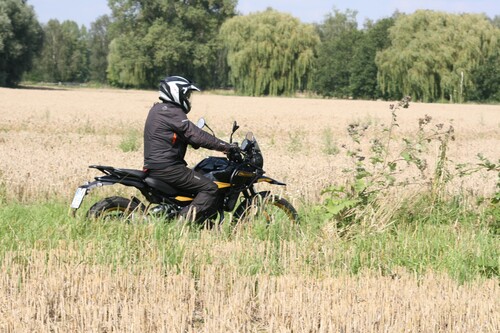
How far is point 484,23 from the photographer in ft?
207

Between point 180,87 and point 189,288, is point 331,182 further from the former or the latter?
point 189,288

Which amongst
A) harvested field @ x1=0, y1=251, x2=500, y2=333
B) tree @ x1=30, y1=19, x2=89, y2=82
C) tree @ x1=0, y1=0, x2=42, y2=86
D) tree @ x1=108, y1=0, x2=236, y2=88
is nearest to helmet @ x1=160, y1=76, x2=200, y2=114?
harvested field @ x1=0, y1=251, x2=500, y2=333

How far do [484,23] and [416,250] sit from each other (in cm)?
5928

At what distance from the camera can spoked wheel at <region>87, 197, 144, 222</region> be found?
311 inches

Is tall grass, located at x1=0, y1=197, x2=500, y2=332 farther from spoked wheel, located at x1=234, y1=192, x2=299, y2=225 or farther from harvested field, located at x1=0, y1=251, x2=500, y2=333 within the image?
spoked wheel, located at x1=234, y1=192, x2=299, y2=225

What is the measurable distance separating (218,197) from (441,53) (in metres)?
56.7

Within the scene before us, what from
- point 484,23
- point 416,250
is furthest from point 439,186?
point 484,23

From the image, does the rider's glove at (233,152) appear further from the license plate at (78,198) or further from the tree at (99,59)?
the tree at (99,59)

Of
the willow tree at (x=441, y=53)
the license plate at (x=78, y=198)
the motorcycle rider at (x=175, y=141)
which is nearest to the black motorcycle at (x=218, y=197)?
the license plate at (x=78, y=198)

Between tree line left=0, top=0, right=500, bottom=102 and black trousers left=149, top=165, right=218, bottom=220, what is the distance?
56.4 m

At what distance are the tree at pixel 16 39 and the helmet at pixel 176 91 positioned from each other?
64627 millimetres

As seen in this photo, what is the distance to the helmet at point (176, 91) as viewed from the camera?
8047 mm

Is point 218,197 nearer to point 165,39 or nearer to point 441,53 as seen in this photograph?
point 441,53

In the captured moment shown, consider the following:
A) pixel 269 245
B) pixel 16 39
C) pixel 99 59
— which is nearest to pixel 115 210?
pixel 269 245
